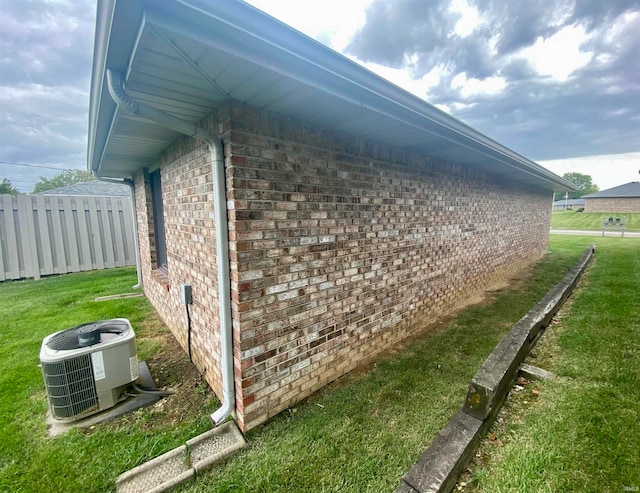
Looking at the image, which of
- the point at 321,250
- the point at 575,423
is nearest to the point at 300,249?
the point at 321,250

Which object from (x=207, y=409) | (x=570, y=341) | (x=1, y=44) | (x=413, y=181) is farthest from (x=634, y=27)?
(x=1, y=44)

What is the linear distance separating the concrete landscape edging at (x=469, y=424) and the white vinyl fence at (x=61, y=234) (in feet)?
31.8

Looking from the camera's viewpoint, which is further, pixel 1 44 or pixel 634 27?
pixel 1 44

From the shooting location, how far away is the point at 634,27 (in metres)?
5.29

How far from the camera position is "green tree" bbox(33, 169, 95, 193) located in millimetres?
38594

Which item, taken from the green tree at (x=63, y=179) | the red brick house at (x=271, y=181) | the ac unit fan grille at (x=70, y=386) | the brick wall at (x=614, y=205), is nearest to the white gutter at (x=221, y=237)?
the red brick house at (x=271, y=181)

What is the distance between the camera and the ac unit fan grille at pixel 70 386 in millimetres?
2066

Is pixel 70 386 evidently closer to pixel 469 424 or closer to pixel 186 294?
pixel 186 294

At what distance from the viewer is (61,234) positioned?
735 cm

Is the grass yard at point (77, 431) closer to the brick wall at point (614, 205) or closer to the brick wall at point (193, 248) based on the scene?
the brick wall at point (193, 248)

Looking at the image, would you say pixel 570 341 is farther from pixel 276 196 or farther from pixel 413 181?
pixel 276 196

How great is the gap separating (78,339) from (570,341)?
17.2ft

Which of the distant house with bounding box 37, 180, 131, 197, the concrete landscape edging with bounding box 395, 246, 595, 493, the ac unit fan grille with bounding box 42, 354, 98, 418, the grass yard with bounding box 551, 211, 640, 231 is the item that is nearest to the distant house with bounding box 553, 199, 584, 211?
the grass yard with bounding box 551, 211, 640, 231

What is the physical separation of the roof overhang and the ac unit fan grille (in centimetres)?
198
